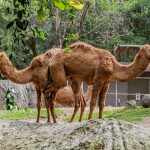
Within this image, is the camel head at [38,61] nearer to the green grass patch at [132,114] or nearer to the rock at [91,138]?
the green grass patch at [132,114]

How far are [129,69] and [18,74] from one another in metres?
2.83

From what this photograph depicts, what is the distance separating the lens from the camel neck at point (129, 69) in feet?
42.2

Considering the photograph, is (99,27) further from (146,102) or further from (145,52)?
(145,52)

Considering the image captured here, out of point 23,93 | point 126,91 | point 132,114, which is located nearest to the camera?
point 132,114

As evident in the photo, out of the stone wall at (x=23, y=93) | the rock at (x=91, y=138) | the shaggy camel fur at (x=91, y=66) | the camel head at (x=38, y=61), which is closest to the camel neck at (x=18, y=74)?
the camel head at (x=38, y=61)

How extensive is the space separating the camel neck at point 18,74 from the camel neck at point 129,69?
2.27 m

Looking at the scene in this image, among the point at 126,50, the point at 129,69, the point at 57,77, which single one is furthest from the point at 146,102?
the point at 126,50

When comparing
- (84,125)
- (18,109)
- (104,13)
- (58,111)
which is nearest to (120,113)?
(58,111)

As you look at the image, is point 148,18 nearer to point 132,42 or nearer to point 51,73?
point 132,42

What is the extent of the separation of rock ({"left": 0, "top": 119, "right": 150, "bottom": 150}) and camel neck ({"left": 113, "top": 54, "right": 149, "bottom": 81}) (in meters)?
10.9

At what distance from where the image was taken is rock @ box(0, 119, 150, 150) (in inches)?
67.1

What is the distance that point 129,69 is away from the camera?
1295cm

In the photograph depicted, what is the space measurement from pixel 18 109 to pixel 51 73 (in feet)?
30.1

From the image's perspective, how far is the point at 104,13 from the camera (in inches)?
1109
